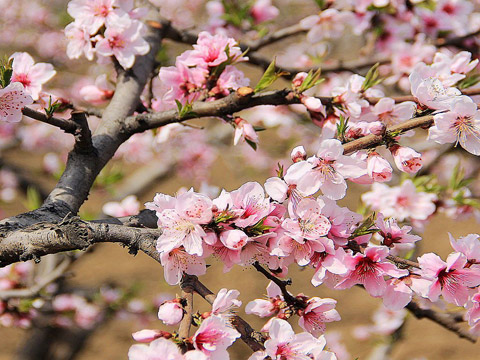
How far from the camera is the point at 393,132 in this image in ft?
4.14

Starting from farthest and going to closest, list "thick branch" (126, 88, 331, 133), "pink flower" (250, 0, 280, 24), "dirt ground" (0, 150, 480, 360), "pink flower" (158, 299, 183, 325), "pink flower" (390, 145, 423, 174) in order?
"dirt ground" (0, 150, 480, 360)
"pink flower" (250, 0, 280, 24)
"thick branch" (126, 88, 331, 133)
"pink flower" (390, 145, 423, 174)
"pink flower" (158, 299, 183, 325)

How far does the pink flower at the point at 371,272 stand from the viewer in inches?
46.1

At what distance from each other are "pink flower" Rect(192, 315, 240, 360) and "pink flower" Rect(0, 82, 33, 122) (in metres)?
0.74

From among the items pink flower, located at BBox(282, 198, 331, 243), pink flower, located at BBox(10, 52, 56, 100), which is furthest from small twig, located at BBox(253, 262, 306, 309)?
pink flower, located at BBox(10, 52, 56, 100)

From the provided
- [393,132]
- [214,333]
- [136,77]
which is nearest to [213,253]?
[214,333]

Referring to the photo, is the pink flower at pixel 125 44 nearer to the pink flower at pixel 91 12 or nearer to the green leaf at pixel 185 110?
the pink flower at pixel 91 12

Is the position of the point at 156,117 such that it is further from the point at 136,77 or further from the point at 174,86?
the point at 136,77

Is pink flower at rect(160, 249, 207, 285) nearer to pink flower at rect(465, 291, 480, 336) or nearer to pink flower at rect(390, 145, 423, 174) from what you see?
pink flower at rect(390, 145, 423, 174)

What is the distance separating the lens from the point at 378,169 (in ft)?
4.00

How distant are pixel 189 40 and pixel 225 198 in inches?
58.2

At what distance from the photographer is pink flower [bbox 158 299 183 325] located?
3.50ft

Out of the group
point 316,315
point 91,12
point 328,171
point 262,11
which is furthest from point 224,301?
point 262,11

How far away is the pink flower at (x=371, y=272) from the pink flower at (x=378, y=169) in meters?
0.20

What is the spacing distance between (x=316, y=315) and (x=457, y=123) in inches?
24.7
